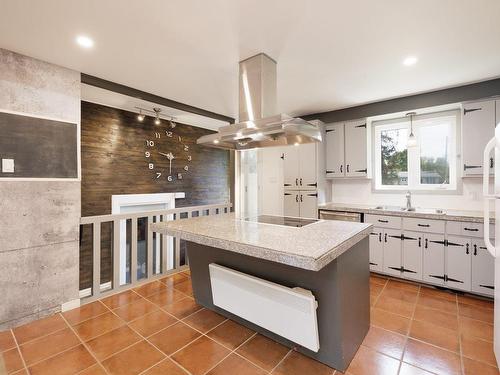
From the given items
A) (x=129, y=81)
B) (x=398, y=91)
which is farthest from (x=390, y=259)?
(x=129, y=81)

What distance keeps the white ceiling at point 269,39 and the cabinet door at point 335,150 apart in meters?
1.04

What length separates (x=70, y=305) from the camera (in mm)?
2564

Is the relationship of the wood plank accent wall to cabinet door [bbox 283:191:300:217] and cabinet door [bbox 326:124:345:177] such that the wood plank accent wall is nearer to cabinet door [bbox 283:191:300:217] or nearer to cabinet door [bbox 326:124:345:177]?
cabinet door [bbox 283:191:300:217]

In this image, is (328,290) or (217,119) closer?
(328,290)

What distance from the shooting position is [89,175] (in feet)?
11.6

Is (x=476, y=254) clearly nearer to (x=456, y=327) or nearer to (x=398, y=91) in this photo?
(x=456, y=327)

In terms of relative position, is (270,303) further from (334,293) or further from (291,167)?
(291,167)

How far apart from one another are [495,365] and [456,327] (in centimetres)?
49

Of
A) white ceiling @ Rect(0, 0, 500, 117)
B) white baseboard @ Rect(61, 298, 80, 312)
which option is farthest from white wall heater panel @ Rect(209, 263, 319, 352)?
white ceiling @ Rect(0, 0, 500, 117)

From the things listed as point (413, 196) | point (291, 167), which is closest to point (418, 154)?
point (413, 196)

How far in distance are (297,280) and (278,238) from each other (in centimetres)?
38

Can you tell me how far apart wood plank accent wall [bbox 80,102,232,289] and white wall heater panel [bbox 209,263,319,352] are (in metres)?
2.36

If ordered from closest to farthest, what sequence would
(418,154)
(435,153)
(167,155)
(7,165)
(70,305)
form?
(7,165) → (70,305) → (435,153) → (418,154) → (167,155)

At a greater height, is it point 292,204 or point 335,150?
point 335,150
